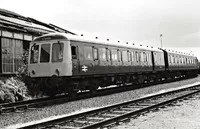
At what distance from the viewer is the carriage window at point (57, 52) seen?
13.0 m

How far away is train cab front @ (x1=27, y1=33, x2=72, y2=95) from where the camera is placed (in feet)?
41.7

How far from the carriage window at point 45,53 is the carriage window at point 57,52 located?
0.97 ft

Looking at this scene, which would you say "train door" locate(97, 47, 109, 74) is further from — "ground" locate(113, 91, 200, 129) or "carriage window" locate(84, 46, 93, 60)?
"ground" locate(113, 91, 200, 129)

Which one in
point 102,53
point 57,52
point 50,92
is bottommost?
point 50,92

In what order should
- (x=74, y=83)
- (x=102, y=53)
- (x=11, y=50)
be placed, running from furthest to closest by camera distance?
(x=11, y=50) < (x=102, y=53) < (x=74, y=83)

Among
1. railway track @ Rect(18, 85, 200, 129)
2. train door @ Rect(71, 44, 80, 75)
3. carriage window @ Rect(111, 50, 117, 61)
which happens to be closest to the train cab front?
train door @ Rect(71, 44, 80, 75)

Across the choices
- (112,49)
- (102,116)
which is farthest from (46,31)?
(102,116)

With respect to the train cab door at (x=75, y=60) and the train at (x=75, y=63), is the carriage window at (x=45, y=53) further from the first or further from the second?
the train cab door at (x=75, y=60)

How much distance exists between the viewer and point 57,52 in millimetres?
13109

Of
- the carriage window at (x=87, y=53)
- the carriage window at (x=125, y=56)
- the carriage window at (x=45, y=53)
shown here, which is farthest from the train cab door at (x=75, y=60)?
the carriage window at (x=125, y=56)

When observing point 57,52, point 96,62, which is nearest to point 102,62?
point 96,62

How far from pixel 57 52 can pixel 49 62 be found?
611 millimetres

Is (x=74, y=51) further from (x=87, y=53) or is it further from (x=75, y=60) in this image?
(x=87, y=53)

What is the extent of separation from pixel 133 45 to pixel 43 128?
46.7 ft
